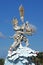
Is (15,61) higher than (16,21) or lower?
lower

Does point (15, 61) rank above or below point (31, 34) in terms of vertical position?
below

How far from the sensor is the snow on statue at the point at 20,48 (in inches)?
756

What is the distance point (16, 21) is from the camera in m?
19.5

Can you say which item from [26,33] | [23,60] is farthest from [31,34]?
[23,60]

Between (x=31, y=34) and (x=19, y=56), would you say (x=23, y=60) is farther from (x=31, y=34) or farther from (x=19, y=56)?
(x=31, y=34)

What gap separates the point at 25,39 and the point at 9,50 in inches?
44.6

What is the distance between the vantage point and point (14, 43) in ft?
64.0

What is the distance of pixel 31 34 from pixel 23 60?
5.15 feet

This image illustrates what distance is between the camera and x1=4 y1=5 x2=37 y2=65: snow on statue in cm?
1920

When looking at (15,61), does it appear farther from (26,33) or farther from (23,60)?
(26,33)

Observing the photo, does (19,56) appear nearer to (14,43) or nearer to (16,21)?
(14,43)

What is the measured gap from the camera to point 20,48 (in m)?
19.4

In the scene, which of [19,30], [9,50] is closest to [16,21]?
[19,30]

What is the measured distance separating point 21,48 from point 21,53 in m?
0.32
